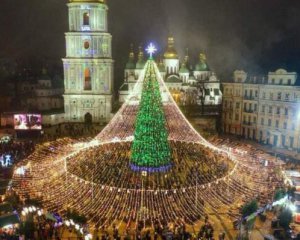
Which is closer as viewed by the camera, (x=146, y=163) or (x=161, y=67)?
(x=146, y=163)

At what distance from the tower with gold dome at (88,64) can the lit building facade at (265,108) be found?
665 inches

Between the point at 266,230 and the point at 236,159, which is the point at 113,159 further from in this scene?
the point at 266,230

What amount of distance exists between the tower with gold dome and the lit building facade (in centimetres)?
1688

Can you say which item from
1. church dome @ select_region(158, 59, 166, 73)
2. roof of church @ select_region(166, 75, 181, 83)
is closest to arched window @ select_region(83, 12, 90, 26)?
roof of church @ select_region(166, 75, 181, 83)

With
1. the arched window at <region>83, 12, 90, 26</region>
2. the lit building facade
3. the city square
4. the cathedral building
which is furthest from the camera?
the cathedral building

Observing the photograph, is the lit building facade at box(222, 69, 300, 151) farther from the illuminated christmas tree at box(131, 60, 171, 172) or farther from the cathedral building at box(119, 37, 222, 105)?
the illuminated christmas tree at box(131, 60, 171, 172)

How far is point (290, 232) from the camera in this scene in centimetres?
1769

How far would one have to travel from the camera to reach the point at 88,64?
49031mm

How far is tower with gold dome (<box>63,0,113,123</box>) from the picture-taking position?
156 feet

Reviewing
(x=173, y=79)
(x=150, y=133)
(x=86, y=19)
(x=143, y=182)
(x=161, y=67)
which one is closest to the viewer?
(x=143, y=182)

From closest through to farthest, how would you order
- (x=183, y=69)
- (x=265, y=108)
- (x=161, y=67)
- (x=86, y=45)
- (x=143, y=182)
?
(x=143, y=182), (x=265, y=108), (x=86, y=45), (x=161, y=67), (x=183, y=69)

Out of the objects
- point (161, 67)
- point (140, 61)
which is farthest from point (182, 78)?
point (140, 61)

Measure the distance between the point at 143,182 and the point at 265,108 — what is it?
23899mm

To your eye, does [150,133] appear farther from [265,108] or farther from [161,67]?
[161,67]
